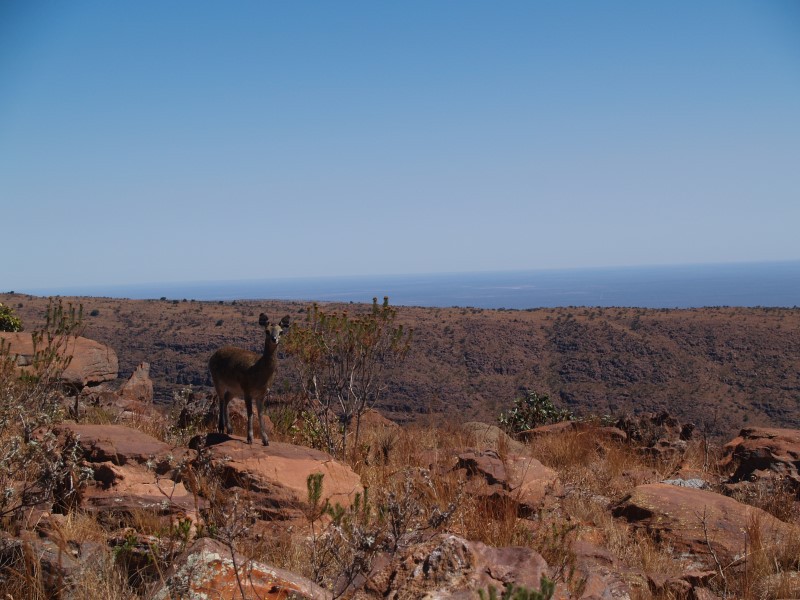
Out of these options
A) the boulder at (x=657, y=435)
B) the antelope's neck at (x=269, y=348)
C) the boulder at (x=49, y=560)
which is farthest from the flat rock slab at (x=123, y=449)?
the boulder at (x=657, y=435)

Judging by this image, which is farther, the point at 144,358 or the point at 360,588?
the point at 144,358

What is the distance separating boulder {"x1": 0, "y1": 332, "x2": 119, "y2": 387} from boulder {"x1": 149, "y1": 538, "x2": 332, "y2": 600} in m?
9.22

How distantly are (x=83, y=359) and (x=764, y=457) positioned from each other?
12.0m

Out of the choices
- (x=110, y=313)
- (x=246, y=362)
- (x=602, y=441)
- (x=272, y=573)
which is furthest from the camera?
(x=110, y=313)

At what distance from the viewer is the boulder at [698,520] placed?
19.8ft

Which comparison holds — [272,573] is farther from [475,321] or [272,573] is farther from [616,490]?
[475,321]

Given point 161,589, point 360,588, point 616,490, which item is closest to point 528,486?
point 616,490

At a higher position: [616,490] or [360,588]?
[360,588]

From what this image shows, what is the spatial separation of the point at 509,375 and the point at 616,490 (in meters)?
31.4

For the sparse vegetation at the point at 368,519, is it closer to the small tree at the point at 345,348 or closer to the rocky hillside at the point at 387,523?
the rocky hillside at the point at 387,523

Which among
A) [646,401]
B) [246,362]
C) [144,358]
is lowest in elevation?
[646,401]

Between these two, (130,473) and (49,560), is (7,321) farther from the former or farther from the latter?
(49,560)

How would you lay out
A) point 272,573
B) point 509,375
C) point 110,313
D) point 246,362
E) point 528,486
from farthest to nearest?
1. point 110,313
2. point 509,375
3. point 246,362
4. point 528,486
5. point 272,573

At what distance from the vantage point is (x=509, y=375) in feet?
129
